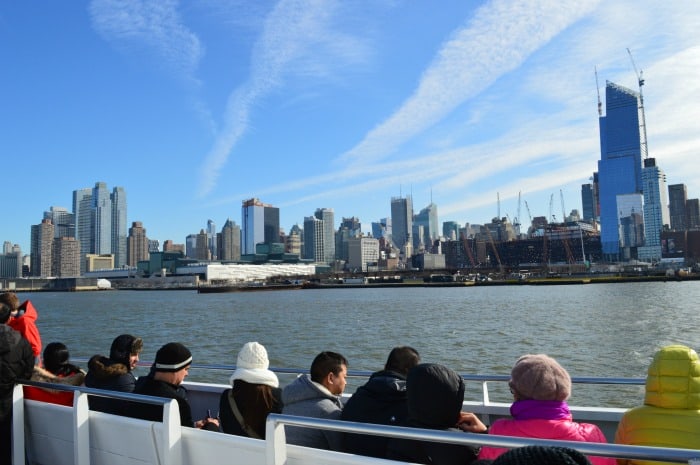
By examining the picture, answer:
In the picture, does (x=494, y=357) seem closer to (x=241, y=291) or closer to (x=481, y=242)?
(x=241, y=291)

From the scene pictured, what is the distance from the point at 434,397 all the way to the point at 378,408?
0.70 meters

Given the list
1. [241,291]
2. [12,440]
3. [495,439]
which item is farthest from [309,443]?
[241,291]

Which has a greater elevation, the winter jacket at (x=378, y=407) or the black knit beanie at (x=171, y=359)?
the black knit beanie at (x=171, y=359)

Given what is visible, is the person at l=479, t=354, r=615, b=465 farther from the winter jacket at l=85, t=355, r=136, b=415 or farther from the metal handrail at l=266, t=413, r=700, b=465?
the winter jacket at l=85, t=355, r=136, b=415

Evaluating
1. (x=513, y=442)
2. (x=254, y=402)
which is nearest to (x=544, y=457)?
(x=513, y=442)

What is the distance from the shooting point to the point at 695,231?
588 feet

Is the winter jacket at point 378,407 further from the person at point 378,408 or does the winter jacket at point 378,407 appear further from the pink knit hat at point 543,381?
the pink knit hat at point 543,381

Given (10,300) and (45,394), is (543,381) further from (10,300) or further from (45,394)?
(10,300)

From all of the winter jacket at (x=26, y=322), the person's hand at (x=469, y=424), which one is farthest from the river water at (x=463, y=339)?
the person's hand at (x=469, y=424)

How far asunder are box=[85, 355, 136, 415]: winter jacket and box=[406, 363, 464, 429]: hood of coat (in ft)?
9.31

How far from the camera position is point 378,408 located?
10.4 feet

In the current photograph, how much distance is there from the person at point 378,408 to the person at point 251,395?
480 millimetres

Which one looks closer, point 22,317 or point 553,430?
point 553,430

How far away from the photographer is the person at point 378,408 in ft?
10.2
